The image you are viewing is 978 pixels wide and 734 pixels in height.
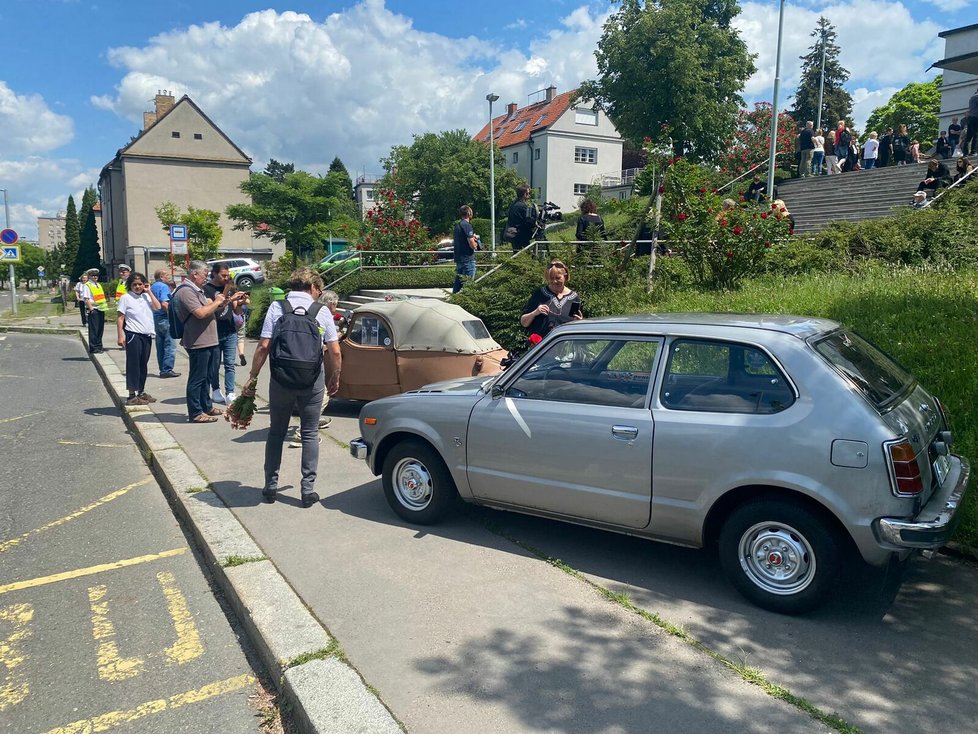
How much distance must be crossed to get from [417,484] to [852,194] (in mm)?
21507

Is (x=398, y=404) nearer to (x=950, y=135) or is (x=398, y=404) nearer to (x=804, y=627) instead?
(x=804, y=627)

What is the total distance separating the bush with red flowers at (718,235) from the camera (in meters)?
10.7

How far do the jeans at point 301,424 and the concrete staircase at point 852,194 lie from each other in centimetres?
1670

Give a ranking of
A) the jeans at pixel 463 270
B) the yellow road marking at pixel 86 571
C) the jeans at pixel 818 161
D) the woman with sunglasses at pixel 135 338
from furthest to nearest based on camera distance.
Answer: the jeans at pixel 818 161 → the jeans at pixel 463 270 → the woman with sunglasses at pixel 135 338 → the yellow road marking at pixel 86 571

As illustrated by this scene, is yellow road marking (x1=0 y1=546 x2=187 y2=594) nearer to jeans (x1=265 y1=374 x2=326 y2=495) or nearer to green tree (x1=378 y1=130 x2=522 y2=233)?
jeans (x1=265 y1=374 x2=326 y2=495)

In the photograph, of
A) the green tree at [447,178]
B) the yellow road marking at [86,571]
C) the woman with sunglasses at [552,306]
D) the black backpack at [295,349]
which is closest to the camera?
the yellow road marking at [86,571]

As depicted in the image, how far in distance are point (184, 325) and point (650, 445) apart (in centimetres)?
659

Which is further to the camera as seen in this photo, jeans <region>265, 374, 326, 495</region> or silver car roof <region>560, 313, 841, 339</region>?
jeans <region>265, 374, 326, 495</region>

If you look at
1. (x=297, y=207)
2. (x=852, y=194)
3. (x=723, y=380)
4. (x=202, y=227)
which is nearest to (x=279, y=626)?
(x=723, y=380)

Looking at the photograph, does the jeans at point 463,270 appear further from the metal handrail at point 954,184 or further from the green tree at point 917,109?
the green tree at point 917,109

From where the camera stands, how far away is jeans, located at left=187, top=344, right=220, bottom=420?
8.68 m

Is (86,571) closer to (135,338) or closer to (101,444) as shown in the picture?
(101,444)

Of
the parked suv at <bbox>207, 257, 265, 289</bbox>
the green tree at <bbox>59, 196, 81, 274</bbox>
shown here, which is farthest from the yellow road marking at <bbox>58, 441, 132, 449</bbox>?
the green tree at <bbox>59, 196, 81, 274</bbox>

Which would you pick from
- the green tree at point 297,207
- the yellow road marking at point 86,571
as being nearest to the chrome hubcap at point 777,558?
the yellow road marking at point 86,571
